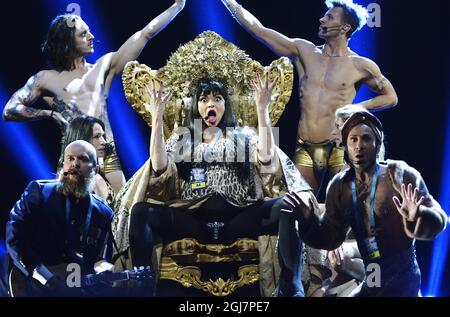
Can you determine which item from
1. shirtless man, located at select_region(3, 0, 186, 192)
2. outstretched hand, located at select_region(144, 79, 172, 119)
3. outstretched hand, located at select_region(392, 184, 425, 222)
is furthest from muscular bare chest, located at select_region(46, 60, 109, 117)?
outstretched hand, located at select_region(392, 184, 425, 222)

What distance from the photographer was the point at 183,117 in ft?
19.0

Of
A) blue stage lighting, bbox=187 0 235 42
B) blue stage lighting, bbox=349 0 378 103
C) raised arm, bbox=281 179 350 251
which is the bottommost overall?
raised arm, bbox=281 179 350 251

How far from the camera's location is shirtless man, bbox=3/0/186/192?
596cm

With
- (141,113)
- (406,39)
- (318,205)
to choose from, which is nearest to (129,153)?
(141,113)

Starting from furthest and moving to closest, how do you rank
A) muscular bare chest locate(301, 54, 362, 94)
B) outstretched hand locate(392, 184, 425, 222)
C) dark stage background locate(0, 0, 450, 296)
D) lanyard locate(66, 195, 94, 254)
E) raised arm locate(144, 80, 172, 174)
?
dark stage background locate(0, 0, 450, 296) → muscular bare chest locate(301, 54, 362, 94) → raised arm locate(144, 80, 172, 174) → lanyard locate(66, 195, 94, 254) → outstretched hand locate(392, 184, 425, 222)

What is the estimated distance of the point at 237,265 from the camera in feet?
18.2

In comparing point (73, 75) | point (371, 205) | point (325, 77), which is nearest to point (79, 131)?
point (73, 75)

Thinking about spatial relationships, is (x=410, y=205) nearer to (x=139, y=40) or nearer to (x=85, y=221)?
(x=85, y=221)

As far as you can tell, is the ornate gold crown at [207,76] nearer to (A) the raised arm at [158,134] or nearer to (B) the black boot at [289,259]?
(A) the raised arm at [158,134]

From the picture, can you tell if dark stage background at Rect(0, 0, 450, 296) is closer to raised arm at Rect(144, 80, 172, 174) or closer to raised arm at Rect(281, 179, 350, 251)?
raised arm at Rect(144, 80, 172, 174)

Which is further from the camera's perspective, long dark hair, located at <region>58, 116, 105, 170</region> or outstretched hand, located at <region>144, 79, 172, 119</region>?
long dark hair, located at <region>58, 116, 105, 170</region>

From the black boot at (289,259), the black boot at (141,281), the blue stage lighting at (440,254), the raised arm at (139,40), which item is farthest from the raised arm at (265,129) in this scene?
the blue stage lighting at (440,254)

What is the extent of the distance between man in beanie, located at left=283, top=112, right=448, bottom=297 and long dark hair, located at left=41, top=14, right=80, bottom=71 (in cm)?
177

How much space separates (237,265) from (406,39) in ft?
6.37
